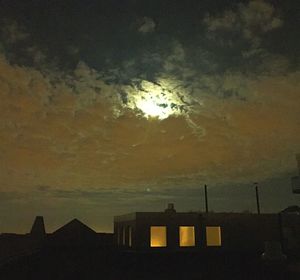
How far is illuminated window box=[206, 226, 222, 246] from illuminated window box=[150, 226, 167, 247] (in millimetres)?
3168

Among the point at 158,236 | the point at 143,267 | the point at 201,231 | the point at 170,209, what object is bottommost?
the point at 143,267

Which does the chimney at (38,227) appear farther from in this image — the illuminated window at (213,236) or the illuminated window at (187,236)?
the illuminated window at (213,236)

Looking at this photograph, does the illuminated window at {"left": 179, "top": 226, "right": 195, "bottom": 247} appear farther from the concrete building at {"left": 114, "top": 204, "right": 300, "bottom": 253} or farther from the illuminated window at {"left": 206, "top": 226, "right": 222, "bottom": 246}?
the illuminated window at {"left": 206, "top": 226, "right": 222, "bottom": 246}

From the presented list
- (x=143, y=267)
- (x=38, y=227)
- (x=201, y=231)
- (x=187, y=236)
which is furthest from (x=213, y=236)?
(x=38, y=227)

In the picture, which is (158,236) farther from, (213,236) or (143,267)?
(143,267)

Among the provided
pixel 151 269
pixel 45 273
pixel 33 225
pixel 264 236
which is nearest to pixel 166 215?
pixel 264 236

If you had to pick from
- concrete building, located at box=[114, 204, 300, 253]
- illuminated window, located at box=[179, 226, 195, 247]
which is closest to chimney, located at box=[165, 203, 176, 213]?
concrete building, located at box=[114, 204, 300, 253]

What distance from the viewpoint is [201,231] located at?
27609 mm

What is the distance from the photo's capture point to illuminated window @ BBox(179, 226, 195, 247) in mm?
27219

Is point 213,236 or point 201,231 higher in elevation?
point 201,231

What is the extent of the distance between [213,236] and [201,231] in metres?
1.07

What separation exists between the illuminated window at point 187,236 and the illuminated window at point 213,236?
43.4 inches

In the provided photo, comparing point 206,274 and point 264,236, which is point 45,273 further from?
point 264,236

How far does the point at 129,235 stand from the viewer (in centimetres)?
2883
